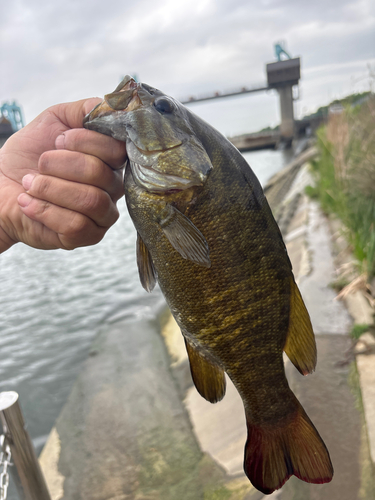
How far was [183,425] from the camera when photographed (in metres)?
5.00

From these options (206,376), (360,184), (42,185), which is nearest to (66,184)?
(42,185)

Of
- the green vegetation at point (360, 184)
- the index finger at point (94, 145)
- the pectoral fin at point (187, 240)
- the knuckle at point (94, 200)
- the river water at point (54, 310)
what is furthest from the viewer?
the river water at point (54, 310)

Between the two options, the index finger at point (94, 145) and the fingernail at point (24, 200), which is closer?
the index finger at point (94, 145)

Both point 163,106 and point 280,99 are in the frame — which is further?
point 280,99

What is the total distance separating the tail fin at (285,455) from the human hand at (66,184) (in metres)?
0.99

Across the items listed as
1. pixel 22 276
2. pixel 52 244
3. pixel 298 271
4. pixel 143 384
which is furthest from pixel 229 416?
pixel 22 276

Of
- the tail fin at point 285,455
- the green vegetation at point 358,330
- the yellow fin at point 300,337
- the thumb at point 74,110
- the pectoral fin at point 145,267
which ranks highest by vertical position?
the thumb at point 74,110

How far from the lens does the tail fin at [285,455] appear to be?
1238 millimetres

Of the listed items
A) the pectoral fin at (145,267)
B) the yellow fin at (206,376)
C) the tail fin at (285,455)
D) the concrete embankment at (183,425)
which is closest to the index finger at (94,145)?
the pectoral fin at (145,267)

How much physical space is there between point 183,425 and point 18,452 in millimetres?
2656

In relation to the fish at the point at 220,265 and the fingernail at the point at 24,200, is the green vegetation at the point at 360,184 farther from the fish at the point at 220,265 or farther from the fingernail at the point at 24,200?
the fingernail at the point at 24,200

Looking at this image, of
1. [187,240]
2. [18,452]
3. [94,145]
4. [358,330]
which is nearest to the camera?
[187,240]

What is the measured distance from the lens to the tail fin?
124 cm

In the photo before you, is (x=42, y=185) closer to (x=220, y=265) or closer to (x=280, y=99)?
(x=220, y=265)
